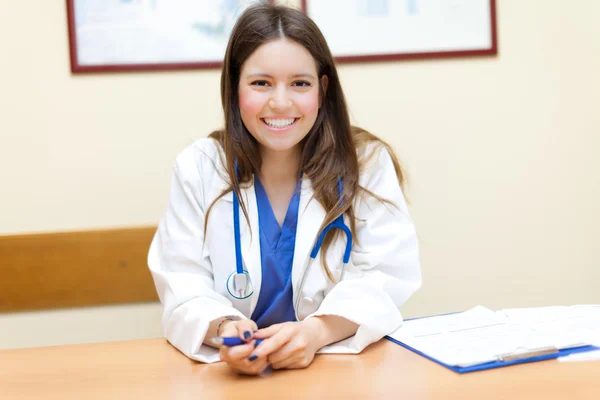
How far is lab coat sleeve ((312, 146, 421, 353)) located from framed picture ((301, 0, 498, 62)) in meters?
0.56

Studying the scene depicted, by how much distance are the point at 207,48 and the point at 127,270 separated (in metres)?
0.73

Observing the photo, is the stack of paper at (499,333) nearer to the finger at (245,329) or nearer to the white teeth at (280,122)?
the finger at (245,329)

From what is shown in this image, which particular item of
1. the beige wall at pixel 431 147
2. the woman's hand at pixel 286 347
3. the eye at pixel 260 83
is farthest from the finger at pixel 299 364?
the beige wall at pixel 431 147

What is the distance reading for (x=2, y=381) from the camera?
1.04 m

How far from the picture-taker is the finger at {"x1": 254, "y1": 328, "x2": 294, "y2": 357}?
1.01 meters

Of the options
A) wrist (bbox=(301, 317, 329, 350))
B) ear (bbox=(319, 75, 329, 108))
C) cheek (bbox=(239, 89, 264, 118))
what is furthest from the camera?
ear (bbox=(319, 75, 329, 108))

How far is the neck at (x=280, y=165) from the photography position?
153 cm

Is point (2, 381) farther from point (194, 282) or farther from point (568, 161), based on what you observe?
point (568, 161)

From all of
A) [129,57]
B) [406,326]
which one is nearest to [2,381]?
[406,326]

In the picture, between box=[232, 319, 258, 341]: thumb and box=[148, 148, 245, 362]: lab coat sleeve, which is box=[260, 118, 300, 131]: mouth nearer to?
box=[148, 148, 245, 362]: lab coat sleeve

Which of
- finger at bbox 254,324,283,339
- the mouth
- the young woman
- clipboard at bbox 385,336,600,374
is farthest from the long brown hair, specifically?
clipboard at bbox 385,336,600,374

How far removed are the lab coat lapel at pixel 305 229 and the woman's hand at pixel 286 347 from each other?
0.89ft

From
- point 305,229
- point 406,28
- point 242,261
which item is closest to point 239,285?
point 242,261

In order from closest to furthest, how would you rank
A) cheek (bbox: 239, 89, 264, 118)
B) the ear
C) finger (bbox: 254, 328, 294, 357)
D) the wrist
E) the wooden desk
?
1. the wooden desk
2. finger (bbox: 254, 328, 294, 357)
3. the wrist
4. cheek (bbox: 239, 89, 264, 118)
5. the ear
